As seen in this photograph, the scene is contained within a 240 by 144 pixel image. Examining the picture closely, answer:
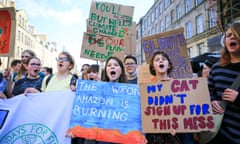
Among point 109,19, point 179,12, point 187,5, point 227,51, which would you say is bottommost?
point 227,51

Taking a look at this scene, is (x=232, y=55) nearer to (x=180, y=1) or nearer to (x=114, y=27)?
(x=114, y=27)

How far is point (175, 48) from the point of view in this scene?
357 centimetres

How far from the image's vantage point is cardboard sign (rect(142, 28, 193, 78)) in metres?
3.49

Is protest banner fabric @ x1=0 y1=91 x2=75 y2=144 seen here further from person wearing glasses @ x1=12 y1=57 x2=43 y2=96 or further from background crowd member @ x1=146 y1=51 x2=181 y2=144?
background crowd member @ x1=146 y1=51 x2=181 y2=144

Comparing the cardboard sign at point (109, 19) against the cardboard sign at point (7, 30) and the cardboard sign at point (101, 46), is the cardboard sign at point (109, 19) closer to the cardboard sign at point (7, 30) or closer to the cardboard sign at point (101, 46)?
the cardboard sign at point (101, 46)

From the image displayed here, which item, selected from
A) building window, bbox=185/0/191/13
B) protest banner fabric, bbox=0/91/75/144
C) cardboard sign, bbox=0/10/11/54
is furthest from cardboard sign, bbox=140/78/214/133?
building window, bbox=185/0/191/13

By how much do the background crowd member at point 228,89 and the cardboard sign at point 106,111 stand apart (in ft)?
2.85

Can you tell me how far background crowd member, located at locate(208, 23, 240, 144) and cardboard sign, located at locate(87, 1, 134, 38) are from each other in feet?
9.35

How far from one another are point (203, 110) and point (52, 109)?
1900 millimetres

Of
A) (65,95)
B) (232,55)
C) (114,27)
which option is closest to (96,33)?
(114,27)

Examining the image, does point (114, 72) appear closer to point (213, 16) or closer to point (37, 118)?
point (37, 118)

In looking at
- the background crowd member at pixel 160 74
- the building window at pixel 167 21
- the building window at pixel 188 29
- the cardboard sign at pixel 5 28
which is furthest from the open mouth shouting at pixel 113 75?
the building window at pixel 167 21

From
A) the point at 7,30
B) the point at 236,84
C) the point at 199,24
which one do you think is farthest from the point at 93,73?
the point at 199,24

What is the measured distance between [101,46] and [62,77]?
1.79 metres
